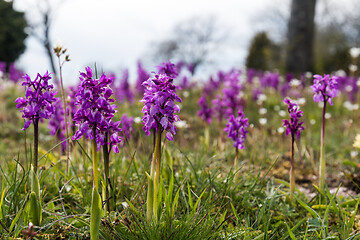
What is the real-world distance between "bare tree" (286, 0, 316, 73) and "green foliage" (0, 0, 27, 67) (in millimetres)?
16785

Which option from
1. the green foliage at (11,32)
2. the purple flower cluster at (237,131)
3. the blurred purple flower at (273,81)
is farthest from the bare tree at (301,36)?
the green foliage at (11,32)

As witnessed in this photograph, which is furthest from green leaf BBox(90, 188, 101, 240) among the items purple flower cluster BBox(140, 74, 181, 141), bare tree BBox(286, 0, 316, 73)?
bare tree BBox(286, 0, 316, 73)

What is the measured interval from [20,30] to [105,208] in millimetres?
23874

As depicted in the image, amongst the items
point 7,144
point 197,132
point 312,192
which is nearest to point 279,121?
point 197,132

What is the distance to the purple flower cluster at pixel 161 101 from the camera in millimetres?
2092

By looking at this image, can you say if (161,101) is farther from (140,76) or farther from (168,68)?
(140,76)

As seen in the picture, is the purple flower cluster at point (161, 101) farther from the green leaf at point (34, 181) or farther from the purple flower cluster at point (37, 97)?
the green leaf at point (34, 181)

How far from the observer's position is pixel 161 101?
2.08 m

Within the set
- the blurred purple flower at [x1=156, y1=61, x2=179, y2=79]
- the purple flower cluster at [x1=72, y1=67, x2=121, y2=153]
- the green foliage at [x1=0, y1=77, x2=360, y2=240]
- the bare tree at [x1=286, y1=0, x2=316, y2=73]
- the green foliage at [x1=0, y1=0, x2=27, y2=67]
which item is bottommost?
the green foliage at [x1=0, y1=77, x2=360, y2=240]

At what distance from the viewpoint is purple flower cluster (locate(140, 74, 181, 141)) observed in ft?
6.86

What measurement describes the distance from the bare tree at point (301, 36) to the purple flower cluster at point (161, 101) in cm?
1283

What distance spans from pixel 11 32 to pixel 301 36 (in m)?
18.2

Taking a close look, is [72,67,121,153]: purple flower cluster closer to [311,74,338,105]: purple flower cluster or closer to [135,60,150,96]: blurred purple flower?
[311,74,338,105]: purple flower cluster

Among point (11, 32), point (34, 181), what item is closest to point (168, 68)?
point (34, 181)
